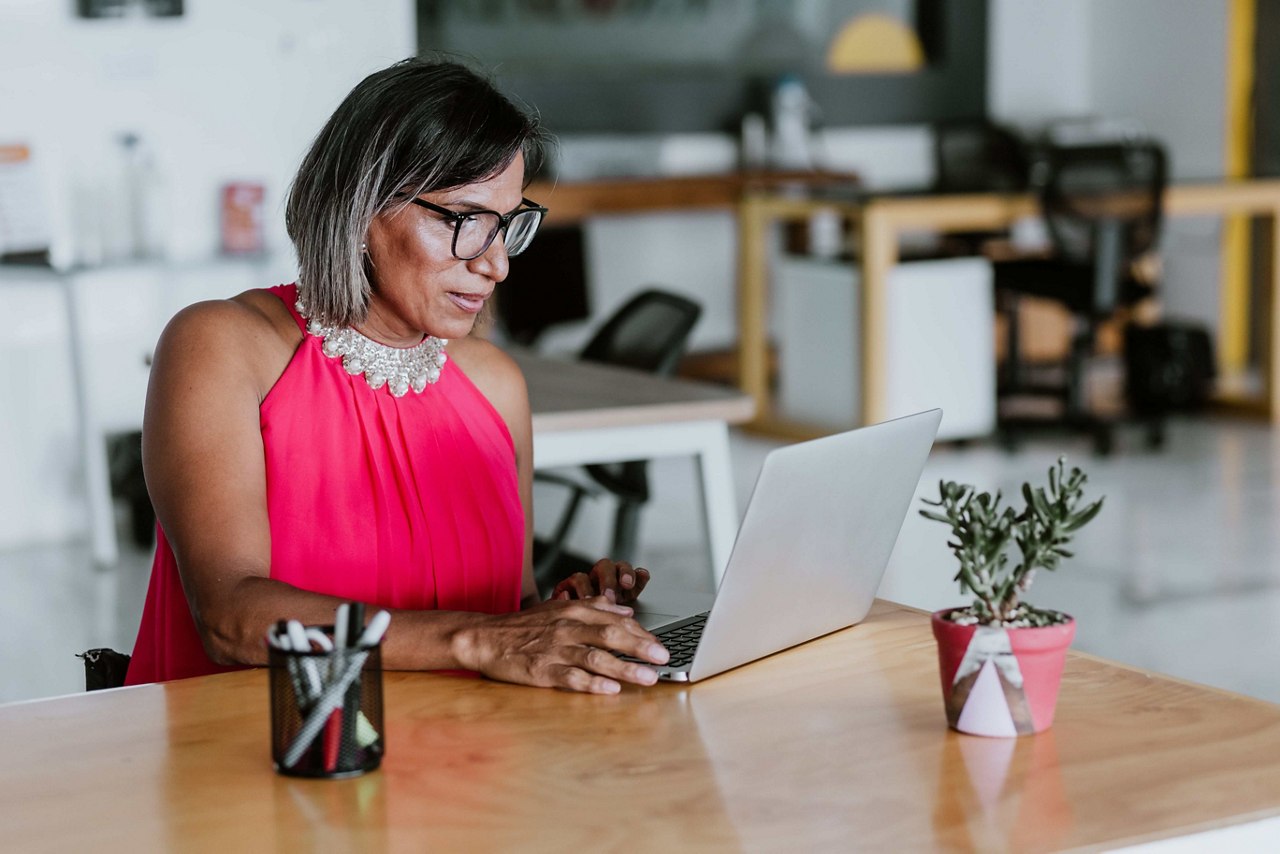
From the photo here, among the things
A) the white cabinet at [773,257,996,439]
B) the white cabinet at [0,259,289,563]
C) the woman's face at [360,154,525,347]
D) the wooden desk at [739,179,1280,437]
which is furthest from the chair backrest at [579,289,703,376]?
the white cabinet at [773,257,996,439]

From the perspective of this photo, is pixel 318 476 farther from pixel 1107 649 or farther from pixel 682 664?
pixel 1107 649

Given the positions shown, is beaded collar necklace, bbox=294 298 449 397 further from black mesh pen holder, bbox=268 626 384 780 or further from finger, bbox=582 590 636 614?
black mesh pen holder, bbox=268 626 384 780

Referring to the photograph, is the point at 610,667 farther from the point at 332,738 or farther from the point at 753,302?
the point at 753,302

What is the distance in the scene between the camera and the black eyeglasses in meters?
1.72

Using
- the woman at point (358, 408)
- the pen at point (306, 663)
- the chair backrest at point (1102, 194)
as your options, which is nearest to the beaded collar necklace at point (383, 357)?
the woman at point (358, 408)

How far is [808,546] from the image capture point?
1422 millimetres

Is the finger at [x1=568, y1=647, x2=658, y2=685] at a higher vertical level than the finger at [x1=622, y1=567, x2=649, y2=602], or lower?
higher

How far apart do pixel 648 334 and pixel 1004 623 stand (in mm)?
2486

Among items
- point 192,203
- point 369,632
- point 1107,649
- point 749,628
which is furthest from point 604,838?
point 192,203

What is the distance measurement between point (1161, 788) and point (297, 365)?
3.26 feet

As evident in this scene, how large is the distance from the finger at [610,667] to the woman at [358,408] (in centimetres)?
12

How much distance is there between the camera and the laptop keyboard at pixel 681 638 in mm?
1486

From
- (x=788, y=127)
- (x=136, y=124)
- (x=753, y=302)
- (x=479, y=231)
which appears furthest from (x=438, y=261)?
(x=788, y=127)

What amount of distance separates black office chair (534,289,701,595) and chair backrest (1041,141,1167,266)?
2682 millimetres
